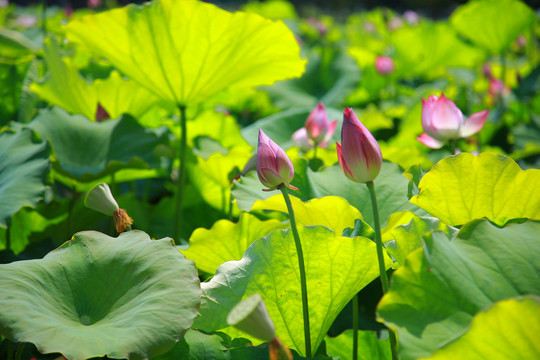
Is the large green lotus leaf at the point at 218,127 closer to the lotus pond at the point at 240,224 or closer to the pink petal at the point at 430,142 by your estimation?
the lotus pond at the point at 240,224

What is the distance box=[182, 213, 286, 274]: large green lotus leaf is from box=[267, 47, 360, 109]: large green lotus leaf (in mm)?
1289

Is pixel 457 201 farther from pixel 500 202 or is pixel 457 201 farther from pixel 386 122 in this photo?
pixel 386 122

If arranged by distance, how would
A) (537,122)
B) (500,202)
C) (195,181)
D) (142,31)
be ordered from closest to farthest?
1. (500,202)
2. (142,31)
3. (195,181)
4. (537,122)

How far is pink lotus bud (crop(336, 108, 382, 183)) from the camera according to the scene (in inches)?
22.3

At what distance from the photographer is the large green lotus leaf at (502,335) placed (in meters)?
0.42

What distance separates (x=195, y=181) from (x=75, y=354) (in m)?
0.75

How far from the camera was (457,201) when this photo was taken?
728mm

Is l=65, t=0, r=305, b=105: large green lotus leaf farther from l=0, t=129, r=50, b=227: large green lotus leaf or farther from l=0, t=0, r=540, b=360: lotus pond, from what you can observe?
l=0, t=129, r=50, b=227: large green lotus leaf

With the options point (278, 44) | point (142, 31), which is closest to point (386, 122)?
point (278, 44)

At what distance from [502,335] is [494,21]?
2.03 meters

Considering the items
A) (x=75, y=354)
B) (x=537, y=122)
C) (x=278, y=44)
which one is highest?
(x=278, y=44)

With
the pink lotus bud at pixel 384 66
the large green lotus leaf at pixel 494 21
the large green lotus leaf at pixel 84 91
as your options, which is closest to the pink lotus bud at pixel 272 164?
the large green lotus leaf at pixel 84 91

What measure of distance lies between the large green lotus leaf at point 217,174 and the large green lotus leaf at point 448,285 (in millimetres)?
577

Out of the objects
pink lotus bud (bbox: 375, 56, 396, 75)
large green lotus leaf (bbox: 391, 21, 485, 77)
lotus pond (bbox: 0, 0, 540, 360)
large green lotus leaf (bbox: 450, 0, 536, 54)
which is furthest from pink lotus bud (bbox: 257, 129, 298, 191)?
large green lotus leaf (bbox: 391, 21, 485, 77)
